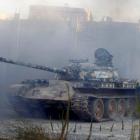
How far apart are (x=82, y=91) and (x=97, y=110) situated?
753 mm

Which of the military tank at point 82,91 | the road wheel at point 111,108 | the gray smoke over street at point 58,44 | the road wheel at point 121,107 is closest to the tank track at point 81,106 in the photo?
the military tank at point 82,91

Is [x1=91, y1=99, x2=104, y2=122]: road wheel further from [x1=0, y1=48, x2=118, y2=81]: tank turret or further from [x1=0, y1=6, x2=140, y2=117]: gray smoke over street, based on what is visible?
[x1=0, y1=6, x2=140, y2=117]: gray smoke over street

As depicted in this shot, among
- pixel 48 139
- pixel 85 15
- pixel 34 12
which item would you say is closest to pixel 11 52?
pixel 34 12

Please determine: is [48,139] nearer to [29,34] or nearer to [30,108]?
[30,108]

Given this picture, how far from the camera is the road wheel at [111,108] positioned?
17641 mm

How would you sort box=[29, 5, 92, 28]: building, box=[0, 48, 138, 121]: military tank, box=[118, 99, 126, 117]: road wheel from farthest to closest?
box=[29, 5, 92, 28]: building → box=[118, 99, 126, 117]: road wheel → box=[0, 48, 138, 121]: military tank

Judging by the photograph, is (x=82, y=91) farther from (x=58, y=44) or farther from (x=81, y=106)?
(x=58, y=44)

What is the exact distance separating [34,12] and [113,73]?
8841 millimetres

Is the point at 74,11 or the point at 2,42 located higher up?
the point at 74,11

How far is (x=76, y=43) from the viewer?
→ 28.1 meters

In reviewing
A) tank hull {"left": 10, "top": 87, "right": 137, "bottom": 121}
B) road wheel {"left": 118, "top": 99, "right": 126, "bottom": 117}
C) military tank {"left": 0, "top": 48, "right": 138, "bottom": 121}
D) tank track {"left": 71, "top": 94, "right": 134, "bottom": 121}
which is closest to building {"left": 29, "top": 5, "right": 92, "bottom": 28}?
military tank {"left": 0, "top": 48, "right": 138, "bottom": 121}

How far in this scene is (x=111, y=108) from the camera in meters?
17.9

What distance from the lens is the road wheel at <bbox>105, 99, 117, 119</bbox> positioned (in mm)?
17641

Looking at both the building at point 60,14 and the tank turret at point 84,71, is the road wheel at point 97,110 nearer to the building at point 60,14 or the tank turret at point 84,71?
the tank turret at point 84,71
